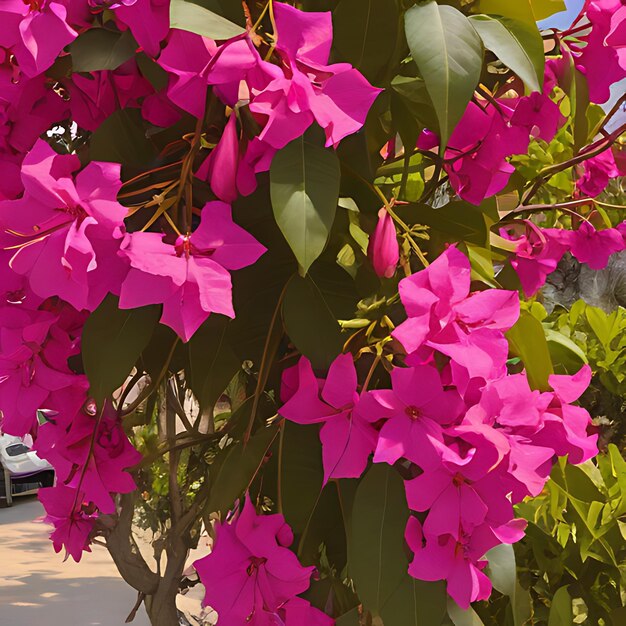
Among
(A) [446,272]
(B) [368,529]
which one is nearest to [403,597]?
(B) [368,529]

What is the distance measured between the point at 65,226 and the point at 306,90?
12 centimetres

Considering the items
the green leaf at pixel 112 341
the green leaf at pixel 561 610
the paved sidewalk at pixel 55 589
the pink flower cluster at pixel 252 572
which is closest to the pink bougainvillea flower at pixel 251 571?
the pink flower cluster at pixel 252 572

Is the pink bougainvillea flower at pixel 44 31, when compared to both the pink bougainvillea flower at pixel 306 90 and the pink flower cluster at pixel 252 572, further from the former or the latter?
the pink flower cluster at pixel 252 572

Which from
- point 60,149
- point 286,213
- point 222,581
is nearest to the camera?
point 286,213

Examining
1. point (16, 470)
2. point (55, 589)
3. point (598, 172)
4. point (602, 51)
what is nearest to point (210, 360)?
point (602, 51)

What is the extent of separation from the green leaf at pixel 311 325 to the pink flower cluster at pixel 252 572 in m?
0.10

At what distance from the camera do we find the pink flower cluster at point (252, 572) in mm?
474

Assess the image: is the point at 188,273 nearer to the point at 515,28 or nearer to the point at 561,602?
the point at 515,28

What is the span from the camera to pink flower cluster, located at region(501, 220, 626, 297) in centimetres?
68

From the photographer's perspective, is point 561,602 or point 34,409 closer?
point 34,409

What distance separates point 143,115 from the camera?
480 millimetres

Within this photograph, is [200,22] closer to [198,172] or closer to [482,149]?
[198,172]

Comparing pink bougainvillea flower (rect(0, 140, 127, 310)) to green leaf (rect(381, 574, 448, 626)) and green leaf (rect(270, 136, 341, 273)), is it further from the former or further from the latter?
green leaf (rect(381, 574, 448, 626))

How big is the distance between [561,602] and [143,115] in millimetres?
577
